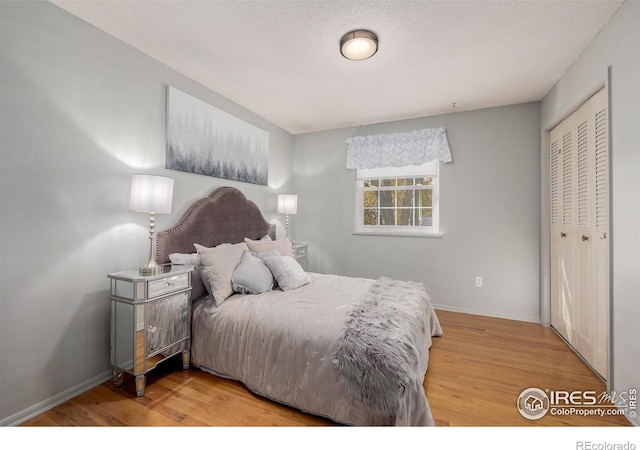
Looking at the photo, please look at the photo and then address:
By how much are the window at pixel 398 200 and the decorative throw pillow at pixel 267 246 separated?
1.35 meters

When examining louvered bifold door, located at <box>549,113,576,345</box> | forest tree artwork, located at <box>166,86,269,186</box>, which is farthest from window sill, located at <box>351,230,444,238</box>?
forest tree artwork, located at <box>166,86,269,186</box>

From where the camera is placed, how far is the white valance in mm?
3710

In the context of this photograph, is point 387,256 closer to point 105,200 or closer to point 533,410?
point 533,410

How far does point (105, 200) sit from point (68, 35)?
3.63 feet

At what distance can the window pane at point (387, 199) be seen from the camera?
162 inches

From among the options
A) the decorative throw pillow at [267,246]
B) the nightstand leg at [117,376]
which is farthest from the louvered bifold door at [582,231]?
the nightstand leg at [117,376]

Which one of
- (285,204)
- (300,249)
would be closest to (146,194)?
(285,204)

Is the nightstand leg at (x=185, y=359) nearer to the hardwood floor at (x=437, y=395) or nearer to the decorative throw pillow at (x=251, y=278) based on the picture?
the hardwood floor at (x=437, y=395)

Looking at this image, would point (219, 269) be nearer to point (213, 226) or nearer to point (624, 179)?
point (213, 226)

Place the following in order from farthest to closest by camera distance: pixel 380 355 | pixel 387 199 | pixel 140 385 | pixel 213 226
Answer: pixel 387 199 < pixel 213 226 < pixel 140 385 < pixel 380 355

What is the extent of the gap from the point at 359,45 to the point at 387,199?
2312 millimetres

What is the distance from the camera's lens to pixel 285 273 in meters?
2.66

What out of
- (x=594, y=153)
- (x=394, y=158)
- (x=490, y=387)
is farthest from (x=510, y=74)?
(x=490, y=387)

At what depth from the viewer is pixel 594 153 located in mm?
2266
